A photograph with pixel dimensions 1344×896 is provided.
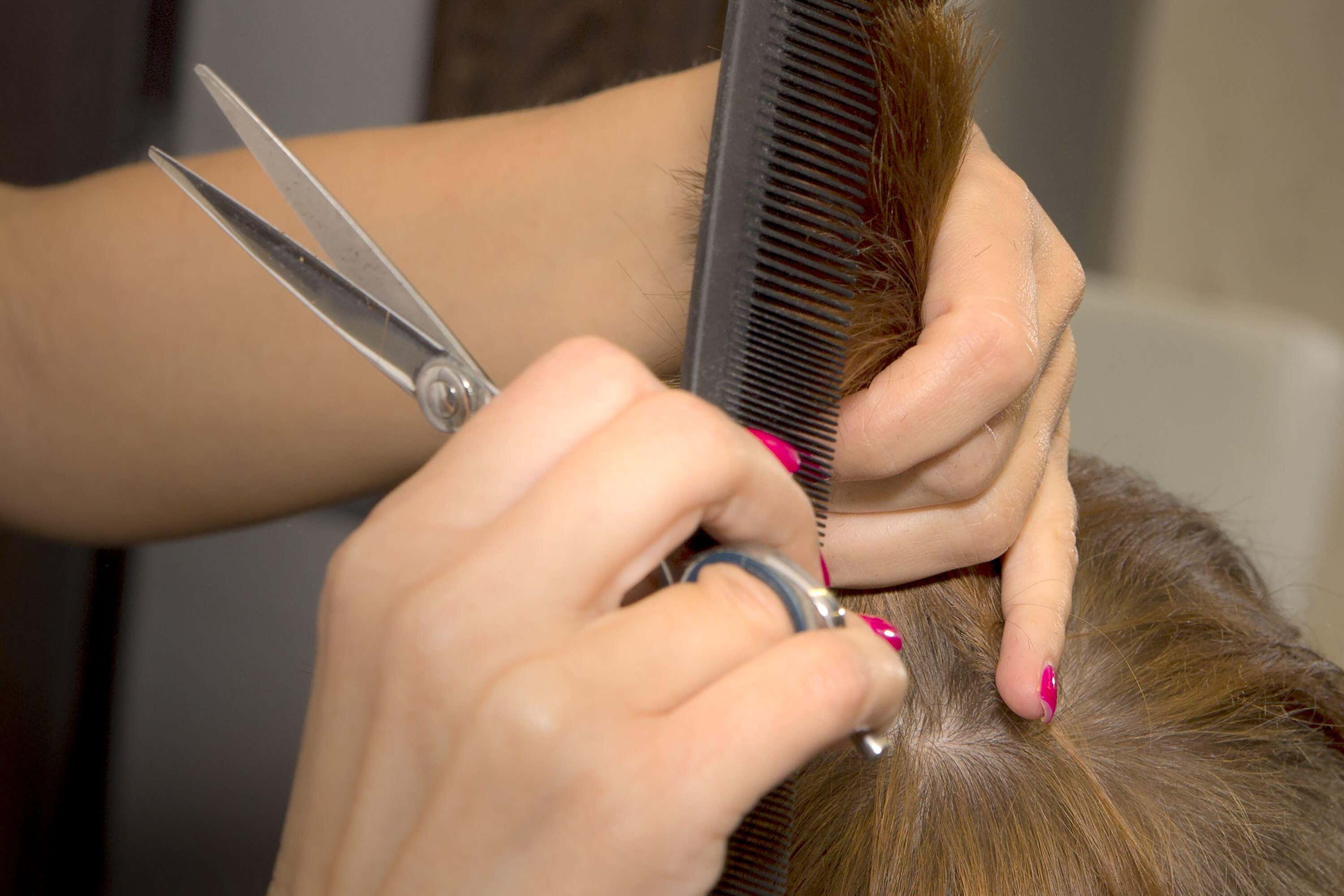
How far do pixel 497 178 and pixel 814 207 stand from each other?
0.35m

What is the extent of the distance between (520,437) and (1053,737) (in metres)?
0.40

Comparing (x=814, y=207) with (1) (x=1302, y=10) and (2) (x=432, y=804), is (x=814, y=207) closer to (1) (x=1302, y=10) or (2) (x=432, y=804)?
(2) (x=432, y=804)

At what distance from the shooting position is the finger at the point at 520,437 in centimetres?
36

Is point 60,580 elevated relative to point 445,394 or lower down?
lower down

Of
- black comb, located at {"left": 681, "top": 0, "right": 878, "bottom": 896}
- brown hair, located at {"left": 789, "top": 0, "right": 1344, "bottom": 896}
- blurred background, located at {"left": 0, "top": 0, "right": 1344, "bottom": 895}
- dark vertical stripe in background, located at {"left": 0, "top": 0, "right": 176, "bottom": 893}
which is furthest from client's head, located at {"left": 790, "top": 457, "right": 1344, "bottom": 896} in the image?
dark vertical stripe in background, located at {"left": 0, "top": 0, "right": 176, "bottom": 893}

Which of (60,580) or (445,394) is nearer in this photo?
(445,394)

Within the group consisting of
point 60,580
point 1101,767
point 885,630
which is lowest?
point 60,580

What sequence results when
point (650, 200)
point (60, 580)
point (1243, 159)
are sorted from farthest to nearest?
point (1243, 159), point (60, 580), point (650, 200)

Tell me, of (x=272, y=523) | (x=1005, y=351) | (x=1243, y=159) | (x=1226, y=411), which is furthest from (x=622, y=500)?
(x=1243, y=159)

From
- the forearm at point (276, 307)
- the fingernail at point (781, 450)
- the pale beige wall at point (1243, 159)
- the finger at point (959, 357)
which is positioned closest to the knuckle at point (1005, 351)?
the finger at point (959, 357)

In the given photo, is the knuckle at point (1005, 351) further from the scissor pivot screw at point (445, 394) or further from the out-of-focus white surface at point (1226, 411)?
the out-of-focus white surface at point (1226, 411)

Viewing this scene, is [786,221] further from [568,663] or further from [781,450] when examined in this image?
[568,663]

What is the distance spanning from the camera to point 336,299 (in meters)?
0.47

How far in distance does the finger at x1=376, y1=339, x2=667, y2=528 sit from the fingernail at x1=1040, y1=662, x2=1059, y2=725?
0.32 m
